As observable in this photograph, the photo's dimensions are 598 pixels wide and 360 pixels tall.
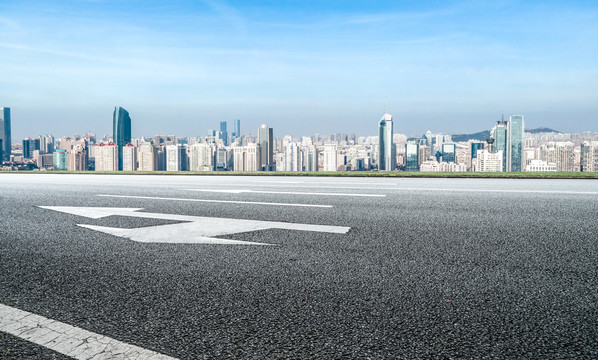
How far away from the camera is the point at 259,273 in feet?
10.1

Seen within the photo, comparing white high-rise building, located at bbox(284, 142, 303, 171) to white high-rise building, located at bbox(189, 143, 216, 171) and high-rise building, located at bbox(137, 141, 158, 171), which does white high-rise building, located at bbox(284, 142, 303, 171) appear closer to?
white high-rise building, located at bbox(189, 143, 216, 171)

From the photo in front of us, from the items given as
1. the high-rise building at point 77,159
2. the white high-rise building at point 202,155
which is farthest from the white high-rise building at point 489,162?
the high-rise building at point 77,159

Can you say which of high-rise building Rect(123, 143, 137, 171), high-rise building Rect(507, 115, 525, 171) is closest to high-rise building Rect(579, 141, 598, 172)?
high-rise building Rect(507, 115, 525, 171)

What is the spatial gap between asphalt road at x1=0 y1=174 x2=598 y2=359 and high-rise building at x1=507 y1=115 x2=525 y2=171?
46614 millimetres

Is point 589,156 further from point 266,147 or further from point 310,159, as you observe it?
point 266,147

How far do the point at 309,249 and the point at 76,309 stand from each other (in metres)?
2.02

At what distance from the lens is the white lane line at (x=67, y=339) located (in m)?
1.85

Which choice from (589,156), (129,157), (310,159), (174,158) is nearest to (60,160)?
(129,157)

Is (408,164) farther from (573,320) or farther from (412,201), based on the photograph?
(573,320)

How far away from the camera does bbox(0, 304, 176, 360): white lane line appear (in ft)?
6.07

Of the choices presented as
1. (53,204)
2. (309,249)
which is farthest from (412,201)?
(53,204)

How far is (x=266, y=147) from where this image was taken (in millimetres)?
42781

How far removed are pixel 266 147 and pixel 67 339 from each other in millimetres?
41072

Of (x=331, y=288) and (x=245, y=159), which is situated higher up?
(x=245, y=159)
